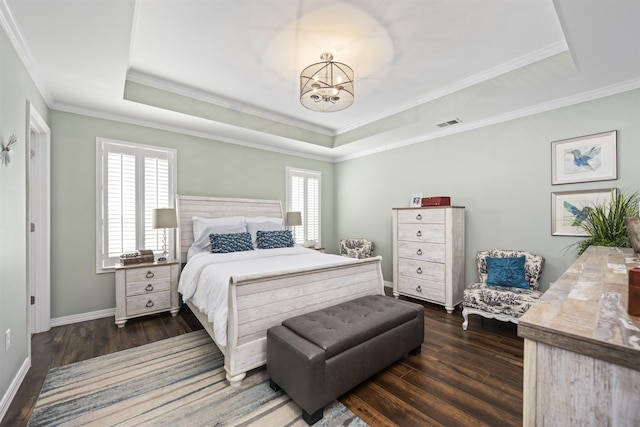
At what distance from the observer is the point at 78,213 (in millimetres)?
3410

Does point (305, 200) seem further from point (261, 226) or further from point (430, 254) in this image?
point (430, 254)

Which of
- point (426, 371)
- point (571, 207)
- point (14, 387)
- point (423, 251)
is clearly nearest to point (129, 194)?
point (14, 387)

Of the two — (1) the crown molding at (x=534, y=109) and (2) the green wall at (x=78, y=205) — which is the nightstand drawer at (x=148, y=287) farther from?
(1) the crown molding at (x=534, y=109)

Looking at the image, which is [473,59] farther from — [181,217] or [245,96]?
[181,217]

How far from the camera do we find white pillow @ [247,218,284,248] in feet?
13.8

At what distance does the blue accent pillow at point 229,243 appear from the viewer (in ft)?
12.0

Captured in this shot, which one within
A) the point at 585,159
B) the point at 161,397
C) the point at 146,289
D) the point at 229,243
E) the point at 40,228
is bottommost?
the point at 161,397

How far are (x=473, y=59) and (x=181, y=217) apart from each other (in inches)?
161

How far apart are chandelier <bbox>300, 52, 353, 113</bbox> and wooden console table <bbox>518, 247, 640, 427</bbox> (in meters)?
2.46

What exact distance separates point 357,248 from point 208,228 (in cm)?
276

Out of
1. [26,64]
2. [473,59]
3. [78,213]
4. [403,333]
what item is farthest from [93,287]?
[473,59]

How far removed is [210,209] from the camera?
13.9ft

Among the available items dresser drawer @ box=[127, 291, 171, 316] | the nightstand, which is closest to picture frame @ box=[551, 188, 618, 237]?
the nightstand

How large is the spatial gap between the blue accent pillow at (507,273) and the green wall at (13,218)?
4.49m
